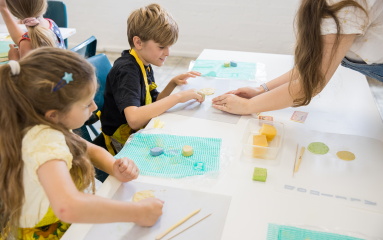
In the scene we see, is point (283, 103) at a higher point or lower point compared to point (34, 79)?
lower

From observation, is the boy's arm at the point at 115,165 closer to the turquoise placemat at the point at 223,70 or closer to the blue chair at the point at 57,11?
the turquoise placemat at the point at 223,70

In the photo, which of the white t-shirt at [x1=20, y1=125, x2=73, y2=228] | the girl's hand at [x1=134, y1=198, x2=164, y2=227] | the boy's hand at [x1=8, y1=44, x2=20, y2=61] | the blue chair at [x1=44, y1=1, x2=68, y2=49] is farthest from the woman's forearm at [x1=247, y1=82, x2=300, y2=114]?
the blue chair at [x1=44, y1=1, x2=68, y2=49]

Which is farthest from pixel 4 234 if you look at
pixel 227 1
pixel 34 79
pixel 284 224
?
pixel 227 1

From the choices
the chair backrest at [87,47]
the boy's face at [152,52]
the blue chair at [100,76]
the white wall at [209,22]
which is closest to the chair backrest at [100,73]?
the blue chair at [100,76]

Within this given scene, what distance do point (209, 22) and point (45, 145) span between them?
3.00 metres

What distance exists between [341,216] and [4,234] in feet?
2.86

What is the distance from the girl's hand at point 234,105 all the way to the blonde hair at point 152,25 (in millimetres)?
392

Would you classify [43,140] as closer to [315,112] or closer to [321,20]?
[321,20]

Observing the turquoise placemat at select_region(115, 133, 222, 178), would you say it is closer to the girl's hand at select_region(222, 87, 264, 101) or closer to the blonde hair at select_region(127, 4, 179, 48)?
the girl's hand at select_region(222, 87, 264, 101)

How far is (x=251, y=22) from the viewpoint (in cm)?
326

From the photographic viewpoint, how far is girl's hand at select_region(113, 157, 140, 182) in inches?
31.2

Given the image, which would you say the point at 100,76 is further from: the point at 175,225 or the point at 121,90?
the point at 175,225

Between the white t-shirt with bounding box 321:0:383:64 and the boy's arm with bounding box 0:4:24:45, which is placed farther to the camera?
the boy's arm with bounding box 0:4:24:45

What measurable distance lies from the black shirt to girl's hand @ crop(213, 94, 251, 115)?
34cm
